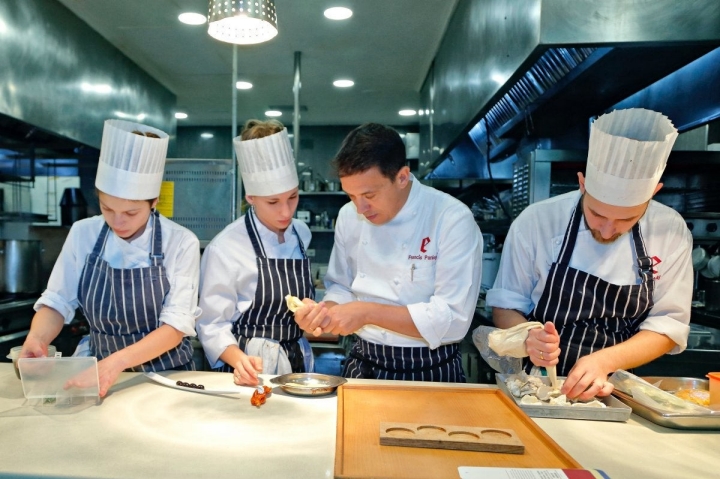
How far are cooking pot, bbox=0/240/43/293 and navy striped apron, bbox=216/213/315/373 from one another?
1.95 meters

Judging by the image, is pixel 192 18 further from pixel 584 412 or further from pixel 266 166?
pixel 584 412

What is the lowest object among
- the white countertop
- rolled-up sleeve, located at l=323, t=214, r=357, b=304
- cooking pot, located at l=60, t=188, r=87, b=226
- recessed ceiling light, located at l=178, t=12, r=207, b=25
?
the white countertop

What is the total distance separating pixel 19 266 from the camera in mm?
3246

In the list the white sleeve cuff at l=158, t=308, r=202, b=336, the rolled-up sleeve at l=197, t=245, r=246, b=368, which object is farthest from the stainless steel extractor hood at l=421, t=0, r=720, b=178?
the white sleeve cuff at l=158, t=308, r=202, b=336

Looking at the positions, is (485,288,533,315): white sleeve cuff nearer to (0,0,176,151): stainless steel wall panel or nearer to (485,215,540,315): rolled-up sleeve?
(485,215,540,315): rolled-up sleeve

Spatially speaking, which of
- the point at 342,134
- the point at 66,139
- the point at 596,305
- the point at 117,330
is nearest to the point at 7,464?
the point at 117,330

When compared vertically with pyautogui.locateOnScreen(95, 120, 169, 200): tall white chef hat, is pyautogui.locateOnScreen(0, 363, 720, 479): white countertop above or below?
below

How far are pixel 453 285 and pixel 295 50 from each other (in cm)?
321

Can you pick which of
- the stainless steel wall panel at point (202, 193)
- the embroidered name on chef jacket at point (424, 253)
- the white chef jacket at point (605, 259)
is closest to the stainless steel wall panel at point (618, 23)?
the white chef jacket at point (605, 259)

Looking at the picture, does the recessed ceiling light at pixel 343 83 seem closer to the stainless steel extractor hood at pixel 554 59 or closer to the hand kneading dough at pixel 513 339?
the stainless steel extractor hood at pixel 554 59

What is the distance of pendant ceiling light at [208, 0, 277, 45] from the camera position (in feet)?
6.34

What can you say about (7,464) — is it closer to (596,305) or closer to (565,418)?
(565,418)

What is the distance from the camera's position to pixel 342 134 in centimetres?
738

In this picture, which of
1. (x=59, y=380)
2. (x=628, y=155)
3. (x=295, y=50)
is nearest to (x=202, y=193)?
(x=295, y=50)
